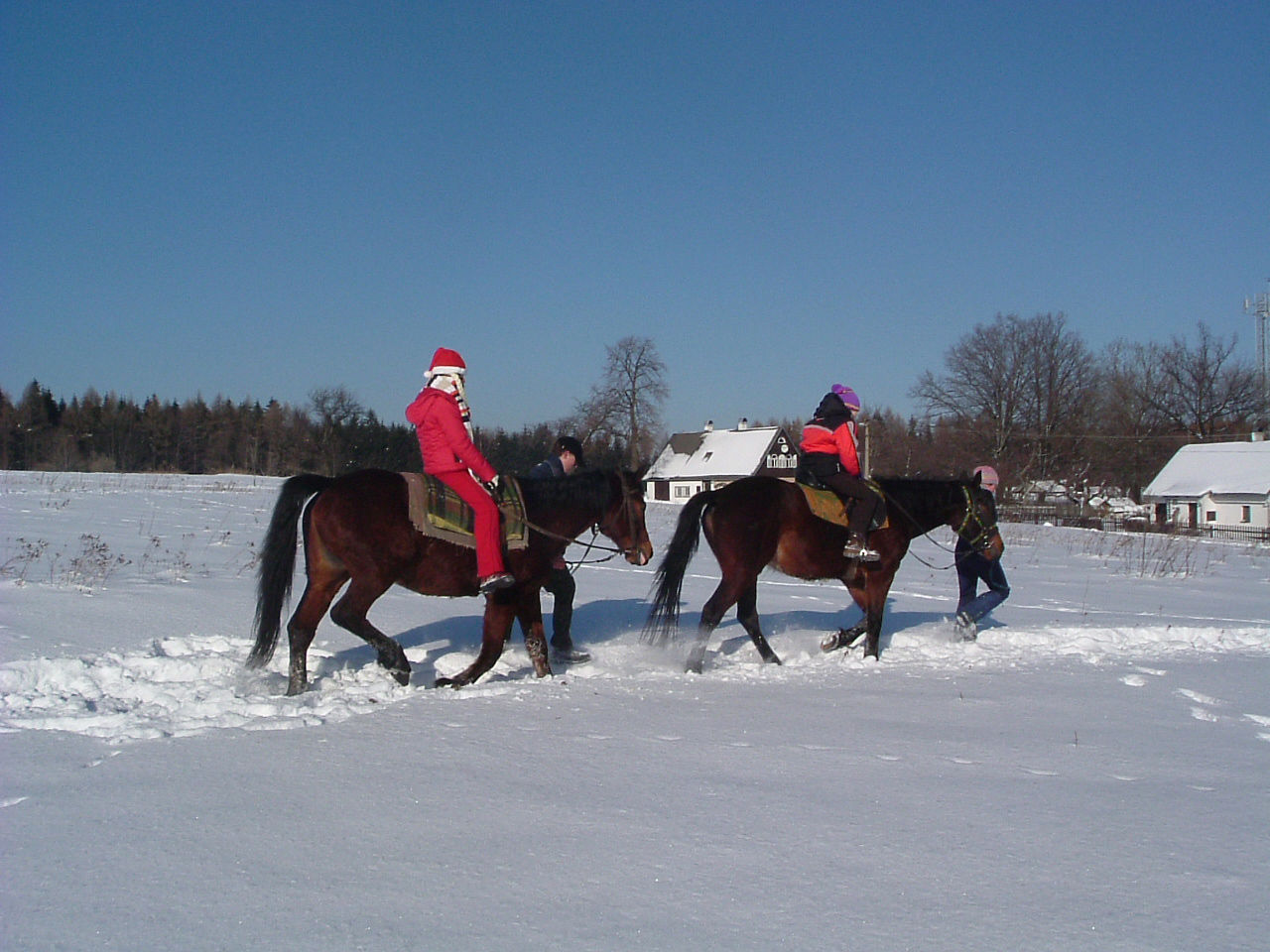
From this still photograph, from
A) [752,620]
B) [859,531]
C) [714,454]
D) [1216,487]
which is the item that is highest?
[714,454]

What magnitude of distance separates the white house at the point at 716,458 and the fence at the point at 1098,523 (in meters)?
22.3

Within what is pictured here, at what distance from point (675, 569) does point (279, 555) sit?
2.97 m

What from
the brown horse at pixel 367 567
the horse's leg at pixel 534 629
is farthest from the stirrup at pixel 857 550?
the horse's leg at pixel 534 629

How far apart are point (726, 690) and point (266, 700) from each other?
281cm

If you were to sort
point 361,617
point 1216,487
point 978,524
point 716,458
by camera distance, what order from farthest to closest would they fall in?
point 716,458
point 1216,487
point 978,524
point 361,617

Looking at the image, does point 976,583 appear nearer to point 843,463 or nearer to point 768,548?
point 843,463

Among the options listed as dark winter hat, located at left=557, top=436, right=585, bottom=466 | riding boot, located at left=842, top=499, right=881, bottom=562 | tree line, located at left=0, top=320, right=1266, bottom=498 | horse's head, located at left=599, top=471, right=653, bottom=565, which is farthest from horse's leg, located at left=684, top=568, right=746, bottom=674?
tree line, located at left=0, top=320, right=1266, bottom=498

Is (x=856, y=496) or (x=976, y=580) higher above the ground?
(x=856, y=496)

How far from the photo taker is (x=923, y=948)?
2492mm

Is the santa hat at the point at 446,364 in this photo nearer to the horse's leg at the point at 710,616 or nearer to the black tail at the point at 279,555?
the black tail at the point at 279,555

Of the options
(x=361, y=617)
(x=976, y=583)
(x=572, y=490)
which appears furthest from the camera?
(x=976, y=583)

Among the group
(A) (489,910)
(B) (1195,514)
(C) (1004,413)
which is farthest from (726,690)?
(B) (1195,514)

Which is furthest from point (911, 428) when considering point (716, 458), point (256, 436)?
point (256, 436)

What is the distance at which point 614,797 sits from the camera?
3.66 m
